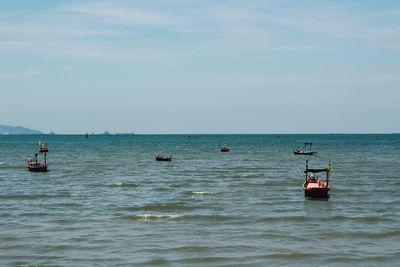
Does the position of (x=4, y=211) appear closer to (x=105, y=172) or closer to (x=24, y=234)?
(x=24, y=234)

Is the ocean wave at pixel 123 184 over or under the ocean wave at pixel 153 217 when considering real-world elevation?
over

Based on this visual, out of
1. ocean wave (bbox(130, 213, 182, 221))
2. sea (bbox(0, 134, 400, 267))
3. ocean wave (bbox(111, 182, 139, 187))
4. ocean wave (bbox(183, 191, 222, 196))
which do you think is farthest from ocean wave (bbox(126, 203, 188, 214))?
ocean wave (bbox(111, 182, 139, 187))

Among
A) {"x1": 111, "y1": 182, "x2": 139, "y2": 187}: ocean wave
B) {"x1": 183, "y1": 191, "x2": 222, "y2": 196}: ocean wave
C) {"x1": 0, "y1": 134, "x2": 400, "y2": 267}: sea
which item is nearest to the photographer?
{"x1": 0, "y1": 134, "x2": 400, "y2": 267}: sea

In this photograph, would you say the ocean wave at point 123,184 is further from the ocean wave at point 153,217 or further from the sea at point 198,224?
the ocean wave at point 153,217

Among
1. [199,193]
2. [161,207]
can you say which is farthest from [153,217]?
[199,193]

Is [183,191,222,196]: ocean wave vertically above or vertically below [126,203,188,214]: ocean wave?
above

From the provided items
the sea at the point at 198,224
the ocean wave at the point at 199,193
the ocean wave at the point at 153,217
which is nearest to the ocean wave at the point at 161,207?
the sea at the point at 198,224

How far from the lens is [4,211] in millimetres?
43125

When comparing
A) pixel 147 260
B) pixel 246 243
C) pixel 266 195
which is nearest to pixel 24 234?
pixel 147 260

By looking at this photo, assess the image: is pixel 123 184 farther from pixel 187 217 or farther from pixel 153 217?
pixel 187 217

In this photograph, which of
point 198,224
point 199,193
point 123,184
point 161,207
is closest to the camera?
point 198,224

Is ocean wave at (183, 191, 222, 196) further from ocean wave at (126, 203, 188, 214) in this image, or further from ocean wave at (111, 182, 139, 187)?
ocean wave at (111, 182, 139, 187)

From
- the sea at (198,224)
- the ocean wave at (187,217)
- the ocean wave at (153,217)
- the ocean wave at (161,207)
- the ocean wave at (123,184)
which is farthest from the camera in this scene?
the ocean wave at (123,184)

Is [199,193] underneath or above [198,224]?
above
